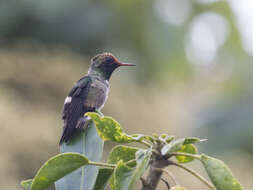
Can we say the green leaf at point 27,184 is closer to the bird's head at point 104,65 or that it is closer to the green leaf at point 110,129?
the green leaf at point 110,129

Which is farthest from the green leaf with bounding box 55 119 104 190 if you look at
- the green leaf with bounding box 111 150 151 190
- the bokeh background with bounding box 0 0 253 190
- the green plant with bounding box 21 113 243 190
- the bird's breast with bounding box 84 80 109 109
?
the bokeh background with bounding box 0 0 253 190

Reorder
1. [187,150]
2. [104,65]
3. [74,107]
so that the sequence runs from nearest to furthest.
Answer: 1. [187,150]
2. [74,107]
3. [104,65]

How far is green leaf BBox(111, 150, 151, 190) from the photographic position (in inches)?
45.1

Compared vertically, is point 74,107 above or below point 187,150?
above

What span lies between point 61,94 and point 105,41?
12.4ft

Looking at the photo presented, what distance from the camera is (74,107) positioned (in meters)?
1.99

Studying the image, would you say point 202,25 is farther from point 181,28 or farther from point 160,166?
point 160,166

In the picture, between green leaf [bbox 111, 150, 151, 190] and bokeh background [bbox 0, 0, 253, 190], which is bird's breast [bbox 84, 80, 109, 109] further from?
bokeh background [bbox 0, 0, 253, 190]

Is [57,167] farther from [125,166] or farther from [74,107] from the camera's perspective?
[74,107]

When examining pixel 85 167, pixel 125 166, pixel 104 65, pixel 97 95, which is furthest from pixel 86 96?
pixel 125 166

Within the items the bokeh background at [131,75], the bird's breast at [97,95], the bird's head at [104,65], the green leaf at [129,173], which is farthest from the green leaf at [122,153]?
the bokeh background at [131,75]

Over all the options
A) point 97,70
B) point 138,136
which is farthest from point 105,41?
point 138,136

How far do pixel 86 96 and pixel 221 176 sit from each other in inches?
40.5

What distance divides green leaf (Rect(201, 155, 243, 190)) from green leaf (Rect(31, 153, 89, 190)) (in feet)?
1.10
